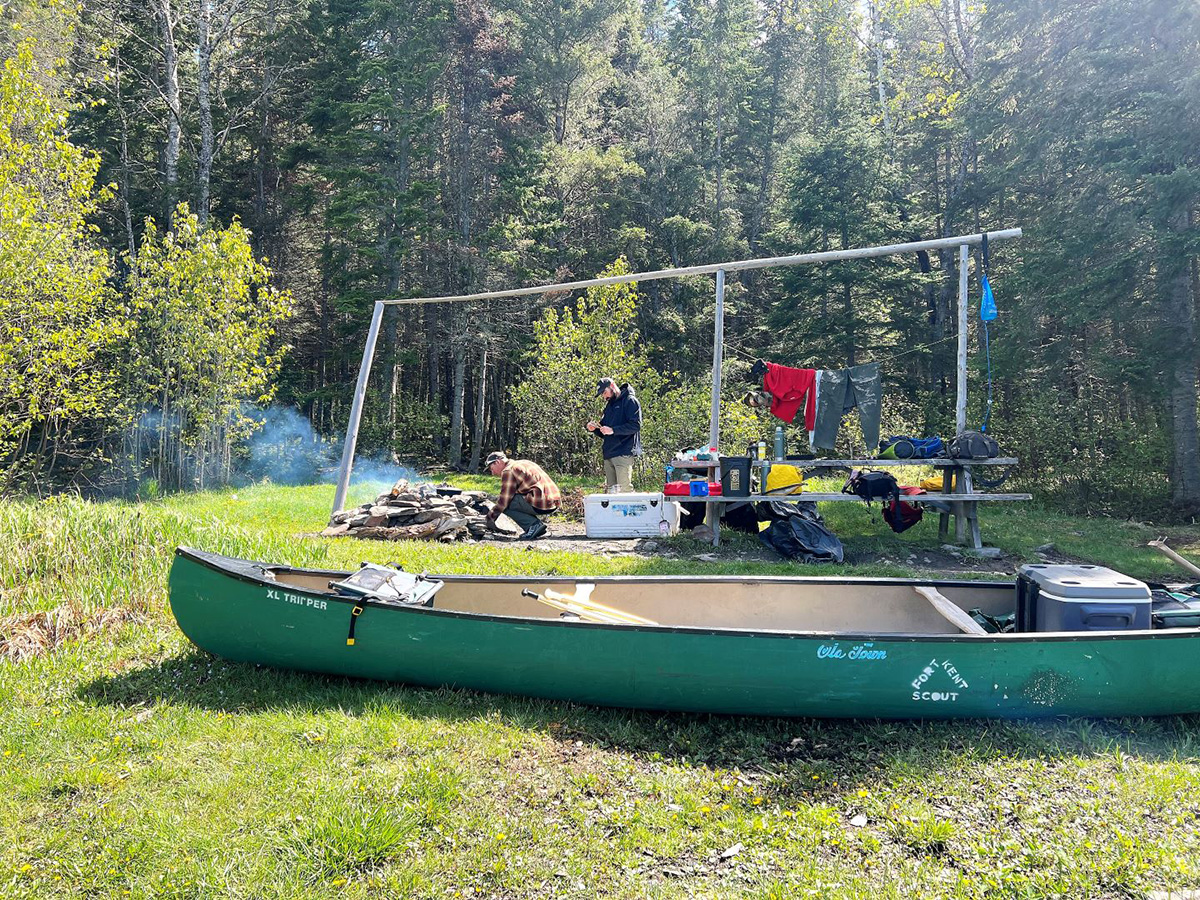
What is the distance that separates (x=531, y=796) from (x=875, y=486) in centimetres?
678

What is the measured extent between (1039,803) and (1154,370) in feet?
38.6

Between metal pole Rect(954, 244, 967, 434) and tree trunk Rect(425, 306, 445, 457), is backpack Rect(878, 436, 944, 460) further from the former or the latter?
tree trunk Rect(425, 306, 445, 457)

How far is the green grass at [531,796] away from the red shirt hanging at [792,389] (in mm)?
6208

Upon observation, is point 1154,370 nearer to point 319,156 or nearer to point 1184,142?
point 1184,142

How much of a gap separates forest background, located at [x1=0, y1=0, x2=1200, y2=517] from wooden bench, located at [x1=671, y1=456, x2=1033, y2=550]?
16.6ft

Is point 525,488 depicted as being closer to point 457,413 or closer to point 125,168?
point 457,413

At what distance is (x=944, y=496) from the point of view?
9070 millimetres

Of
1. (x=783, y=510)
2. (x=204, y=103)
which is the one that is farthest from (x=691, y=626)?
(x=204, y=103)

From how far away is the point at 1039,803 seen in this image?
3605 millimetres

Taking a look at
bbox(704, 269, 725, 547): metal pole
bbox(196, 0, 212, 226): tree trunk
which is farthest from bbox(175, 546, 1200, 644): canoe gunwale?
bbox(196, 0, 212, 226): tree trunk

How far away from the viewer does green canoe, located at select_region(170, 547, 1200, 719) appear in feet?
13.5

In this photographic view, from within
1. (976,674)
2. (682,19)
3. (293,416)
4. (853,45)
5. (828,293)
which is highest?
(682,19)

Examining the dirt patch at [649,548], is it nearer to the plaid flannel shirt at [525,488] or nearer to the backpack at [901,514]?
the plaid flannel shirt at [525,488]

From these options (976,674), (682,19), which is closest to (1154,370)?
(976,674)
